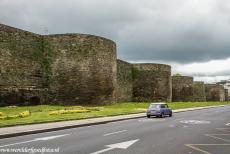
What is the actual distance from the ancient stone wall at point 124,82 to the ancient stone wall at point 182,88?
1912 cm

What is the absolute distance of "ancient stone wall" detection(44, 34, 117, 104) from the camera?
3847 cm

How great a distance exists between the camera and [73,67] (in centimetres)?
3859

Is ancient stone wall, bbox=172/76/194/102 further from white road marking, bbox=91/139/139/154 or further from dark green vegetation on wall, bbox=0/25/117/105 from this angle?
white road marking, bbox=91/139/139/154

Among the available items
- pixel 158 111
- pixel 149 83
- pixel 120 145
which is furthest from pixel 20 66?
pixel 149 83

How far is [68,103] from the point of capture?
126 feet

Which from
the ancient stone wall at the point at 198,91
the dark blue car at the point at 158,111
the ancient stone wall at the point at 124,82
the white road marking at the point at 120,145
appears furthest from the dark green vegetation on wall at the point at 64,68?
the ancient stone wall at the point at 198,91

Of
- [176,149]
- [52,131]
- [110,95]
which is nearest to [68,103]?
[110,95]

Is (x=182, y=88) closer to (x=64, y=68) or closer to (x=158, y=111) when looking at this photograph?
(x=64, y=68)

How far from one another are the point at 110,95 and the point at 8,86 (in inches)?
461

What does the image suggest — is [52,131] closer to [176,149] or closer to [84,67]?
[176,149]

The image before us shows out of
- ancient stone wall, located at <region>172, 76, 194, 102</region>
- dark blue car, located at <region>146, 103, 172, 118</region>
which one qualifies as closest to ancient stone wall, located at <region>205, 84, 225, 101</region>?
ancient stone wall, located at <region>172, 76, 194, 102</region>

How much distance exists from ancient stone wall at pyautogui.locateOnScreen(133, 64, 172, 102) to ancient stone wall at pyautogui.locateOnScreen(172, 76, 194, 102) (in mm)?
14454

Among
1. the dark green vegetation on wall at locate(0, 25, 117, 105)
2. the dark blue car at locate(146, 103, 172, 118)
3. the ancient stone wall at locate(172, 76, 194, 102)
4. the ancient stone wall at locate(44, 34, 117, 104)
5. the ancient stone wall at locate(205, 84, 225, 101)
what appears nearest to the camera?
the dark blue car at locate(146, 103, 172, 118)

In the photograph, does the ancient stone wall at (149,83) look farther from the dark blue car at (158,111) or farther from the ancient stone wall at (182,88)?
the dark blue car at (158,111)
